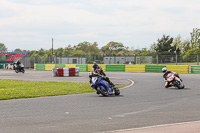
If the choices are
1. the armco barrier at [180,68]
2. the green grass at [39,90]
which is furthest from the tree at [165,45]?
the green grass at [39,90]

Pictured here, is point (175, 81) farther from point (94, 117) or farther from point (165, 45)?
point (165, 45)

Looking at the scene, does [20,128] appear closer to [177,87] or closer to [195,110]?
[195,110]

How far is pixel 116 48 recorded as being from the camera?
6073 inches

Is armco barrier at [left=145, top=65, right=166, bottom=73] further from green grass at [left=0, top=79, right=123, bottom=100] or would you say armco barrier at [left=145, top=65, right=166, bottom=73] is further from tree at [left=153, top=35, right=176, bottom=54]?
tree at [left=153, top=35, right=176, bottom=54]

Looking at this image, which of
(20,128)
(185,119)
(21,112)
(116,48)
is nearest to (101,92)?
(21,112)

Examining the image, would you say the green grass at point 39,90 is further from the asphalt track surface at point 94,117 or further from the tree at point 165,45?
the tree at point 165,45

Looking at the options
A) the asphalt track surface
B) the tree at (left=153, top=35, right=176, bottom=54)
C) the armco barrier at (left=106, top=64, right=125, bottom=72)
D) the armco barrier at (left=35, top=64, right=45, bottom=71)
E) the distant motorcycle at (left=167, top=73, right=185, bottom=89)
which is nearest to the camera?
the asphalt track surface

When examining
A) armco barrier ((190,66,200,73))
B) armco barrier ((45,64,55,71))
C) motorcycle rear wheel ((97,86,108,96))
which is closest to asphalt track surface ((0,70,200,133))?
motorcycle rear wheel ((97,86,108,96))

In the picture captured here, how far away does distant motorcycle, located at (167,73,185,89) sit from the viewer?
664 inches

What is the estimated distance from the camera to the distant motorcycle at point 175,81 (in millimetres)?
16875

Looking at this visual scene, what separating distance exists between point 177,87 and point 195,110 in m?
8.03

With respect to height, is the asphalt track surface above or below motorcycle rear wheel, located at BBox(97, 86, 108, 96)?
below

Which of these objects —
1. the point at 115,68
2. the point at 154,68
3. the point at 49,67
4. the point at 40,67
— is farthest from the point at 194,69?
the point at 40,67

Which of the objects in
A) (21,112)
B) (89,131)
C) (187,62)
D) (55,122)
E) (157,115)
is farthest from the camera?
(187,62)
